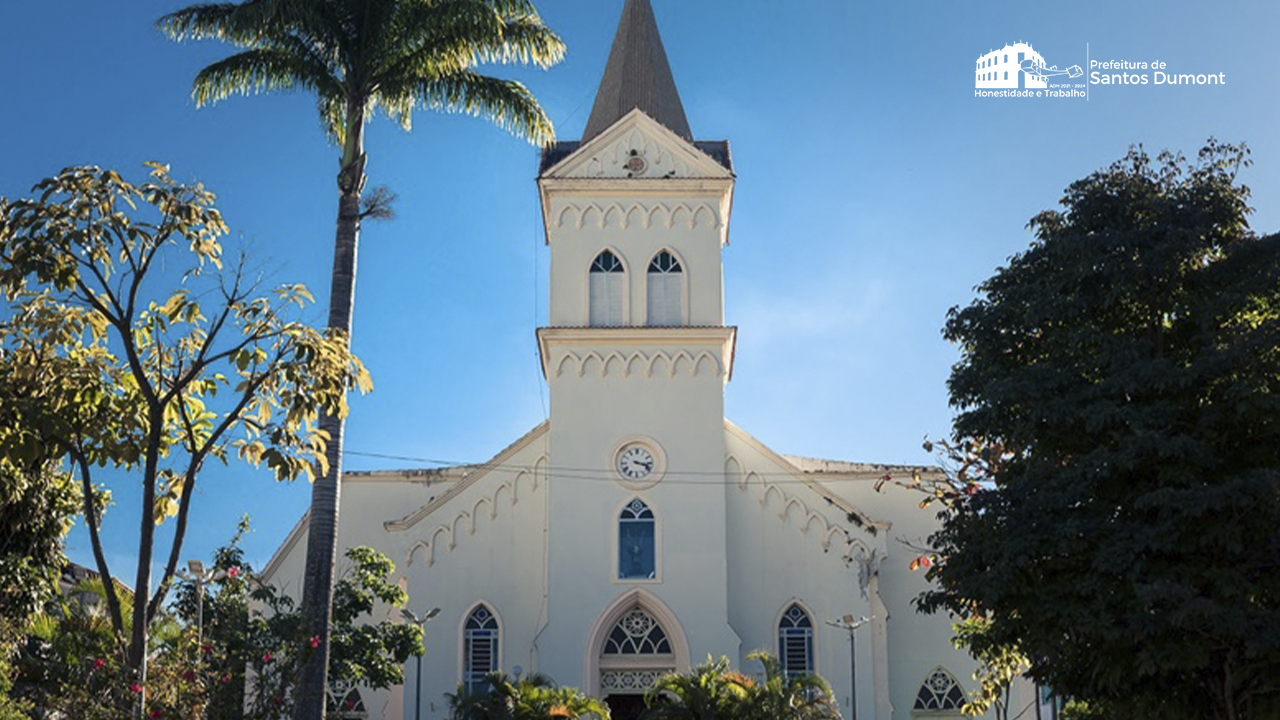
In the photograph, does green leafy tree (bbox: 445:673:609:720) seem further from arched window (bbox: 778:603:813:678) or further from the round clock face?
the round clock face

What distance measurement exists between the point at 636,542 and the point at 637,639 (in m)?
2.36

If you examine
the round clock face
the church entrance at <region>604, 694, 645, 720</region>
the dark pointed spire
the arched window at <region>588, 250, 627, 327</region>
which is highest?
the dark pointed spire

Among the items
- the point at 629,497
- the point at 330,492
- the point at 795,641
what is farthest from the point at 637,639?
the point at 330,492

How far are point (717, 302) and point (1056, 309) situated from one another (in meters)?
17.9

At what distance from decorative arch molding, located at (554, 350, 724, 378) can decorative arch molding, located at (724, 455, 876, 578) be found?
2494 millimetres

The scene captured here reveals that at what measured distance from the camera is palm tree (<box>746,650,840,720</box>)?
29.2 m

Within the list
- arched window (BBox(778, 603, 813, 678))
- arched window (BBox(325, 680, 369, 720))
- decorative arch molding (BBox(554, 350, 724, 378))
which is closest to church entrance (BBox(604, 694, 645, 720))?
arched window (BBox(778, 603, 813, 678))

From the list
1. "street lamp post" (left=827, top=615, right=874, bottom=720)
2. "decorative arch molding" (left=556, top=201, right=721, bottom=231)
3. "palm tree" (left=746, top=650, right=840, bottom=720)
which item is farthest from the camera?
"decorative arch molding" (left=556, top=201, right=721, bottom=231)

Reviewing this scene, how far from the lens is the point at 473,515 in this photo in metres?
37.7

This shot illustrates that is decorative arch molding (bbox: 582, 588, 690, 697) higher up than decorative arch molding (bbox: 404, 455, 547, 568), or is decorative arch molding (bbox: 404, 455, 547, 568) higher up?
decorative arch molding (bbox: 404, 455, 547, 568)

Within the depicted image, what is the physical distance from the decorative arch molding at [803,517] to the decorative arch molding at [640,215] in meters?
6.32

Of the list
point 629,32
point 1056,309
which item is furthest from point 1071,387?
point 629,32

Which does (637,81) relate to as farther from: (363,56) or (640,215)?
(363,56)

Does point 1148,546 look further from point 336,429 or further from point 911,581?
point 911,581
